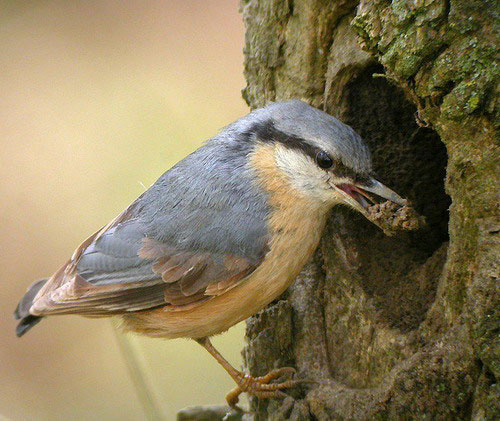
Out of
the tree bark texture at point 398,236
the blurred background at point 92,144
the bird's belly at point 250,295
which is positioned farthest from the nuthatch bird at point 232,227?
the blurred background at point 92,144

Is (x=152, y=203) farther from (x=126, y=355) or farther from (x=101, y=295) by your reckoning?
(x=126, y=355)

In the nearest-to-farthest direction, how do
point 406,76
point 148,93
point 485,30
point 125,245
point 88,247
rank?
point 485,30
point 406,76
point 125,245
point 88,247
point 148,93

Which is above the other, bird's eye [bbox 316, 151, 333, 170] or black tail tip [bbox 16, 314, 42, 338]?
black tail tip [bbox 16, 314, 42, 338]

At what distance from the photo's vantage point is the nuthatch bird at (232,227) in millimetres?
2346

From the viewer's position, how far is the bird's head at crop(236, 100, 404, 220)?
2281mm

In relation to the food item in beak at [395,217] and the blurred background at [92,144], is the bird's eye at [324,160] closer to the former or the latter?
the food item in beak at [395,217]

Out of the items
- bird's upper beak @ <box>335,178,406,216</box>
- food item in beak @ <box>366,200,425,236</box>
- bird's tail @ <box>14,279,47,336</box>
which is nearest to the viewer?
food item in beak @ <box>366,200,425,236</box>

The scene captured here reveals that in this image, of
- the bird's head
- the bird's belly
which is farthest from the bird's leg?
the bird's head

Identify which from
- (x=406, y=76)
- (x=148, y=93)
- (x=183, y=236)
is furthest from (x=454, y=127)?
(x=148, y=93)

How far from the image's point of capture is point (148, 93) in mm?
4590

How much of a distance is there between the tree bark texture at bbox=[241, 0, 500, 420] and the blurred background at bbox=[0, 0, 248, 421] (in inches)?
62.9

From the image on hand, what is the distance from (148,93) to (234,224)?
8.08ft

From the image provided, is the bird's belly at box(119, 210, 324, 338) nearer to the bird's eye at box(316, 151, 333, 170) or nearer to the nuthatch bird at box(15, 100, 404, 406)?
the nuthatch bird at box(15, 100, 404, 406)

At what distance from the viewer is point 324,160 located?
234 cm
